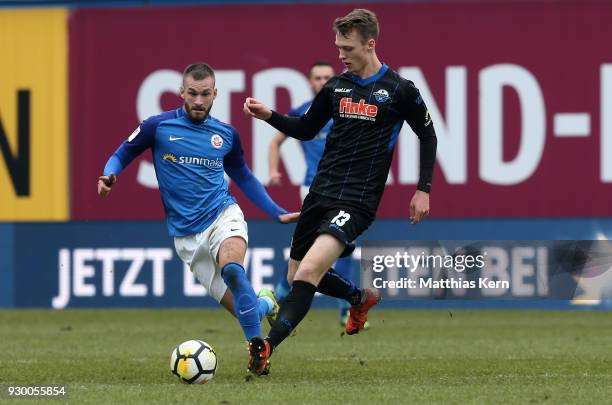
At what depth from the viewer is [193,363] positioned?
26.2 ft

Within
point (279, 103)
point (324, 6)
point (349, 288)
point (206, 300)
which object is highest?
point (324, 6)

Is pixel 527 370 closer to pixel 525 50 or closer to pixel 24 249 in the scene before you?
pixel 525 50

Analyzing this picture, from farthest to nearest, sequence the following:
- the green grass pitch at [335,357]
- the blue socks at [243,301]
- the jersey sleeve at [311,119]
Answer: the jersey sleeve at [311,119] → the blue socks at [243,301] → the green grass pitch at [335,357]

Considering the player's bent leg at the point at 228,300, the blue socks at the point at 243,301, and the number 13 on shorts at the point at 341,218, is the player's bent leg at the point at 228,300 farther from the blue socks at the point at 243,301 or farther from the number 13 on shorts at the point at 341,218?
the number 13 on shorts at the point at 341,218

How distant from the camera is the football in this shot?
7984mm

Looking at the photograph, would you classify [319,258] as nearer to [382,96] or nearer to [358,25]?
[382,96]

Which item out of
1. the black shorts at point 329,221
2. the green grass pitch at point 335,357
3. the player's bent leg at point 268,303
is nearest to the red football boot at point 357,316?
the green grass pitch at point 335,357

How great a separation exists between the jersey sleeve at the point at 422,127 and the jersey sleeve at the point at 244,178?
1.25 m

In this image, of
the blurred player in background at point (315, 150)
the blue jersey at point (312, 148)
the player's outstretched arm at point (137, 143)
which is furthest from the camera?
the blue jersey at point (312, 148)

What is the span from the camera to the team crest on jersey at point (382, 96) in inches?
322

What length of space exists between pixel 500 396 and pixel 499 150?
26.9ft

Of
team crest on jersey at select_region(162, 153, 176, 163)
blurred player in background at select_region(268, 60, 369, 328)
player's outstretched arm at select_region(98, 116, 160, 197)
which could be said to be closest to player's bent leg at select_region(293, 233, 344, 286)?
team crest on jersey at select_region(162, 153, 176, 163)

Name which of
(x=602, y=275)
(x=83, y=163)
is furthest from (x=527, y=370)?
(x=83, y=163)

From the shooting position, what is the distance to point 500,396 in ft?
24.0
